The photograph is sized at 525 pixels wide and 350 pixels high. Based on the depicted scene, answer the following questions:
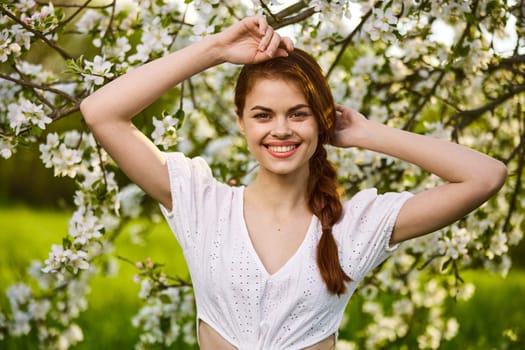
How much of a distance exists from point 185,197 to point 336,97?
1369 millimetres

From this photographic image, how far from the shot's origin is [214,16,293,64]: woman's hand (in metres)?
2.00

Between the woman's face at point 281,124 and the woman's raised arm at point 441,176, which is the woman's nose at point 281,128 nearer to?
the woman's face at point 281,124

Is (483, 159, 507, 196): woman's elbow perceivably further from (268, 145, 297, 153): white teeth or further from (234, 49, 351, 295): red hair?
(268, 145, 297, 153): white teeth

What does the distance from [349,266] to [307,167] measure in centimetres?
29

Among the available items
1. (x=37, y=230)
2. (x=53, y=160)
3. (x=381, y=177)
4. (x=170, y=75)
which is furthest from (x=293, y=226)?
(x=37, y=230)

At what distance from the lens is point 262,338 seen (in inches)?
79.9

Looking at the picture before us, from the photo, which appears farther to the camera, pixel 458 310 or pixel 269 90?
pixel 458 310

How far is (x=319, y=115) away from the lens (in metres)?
2.04

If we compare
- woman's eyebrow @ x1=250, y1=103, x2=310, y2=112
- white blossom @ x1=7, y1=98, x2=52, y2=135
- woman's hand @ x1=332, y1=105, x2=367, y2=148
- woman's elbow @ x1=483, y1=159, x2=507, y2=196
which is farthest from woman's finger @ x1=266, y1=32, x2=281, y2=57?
white blossom @ x1=7, y1=98, x2=52, y2=135

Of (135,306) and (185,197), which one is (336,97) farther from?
(135,306)

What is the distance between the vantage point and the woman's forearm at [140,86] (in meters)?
1.98

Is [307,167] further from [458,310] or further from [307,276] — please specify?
[458,310]

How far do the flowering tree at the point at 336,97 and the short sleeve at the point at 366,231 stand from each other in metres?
0.54

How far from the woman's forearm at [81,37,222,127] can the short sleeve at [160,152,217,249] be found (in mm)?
184
